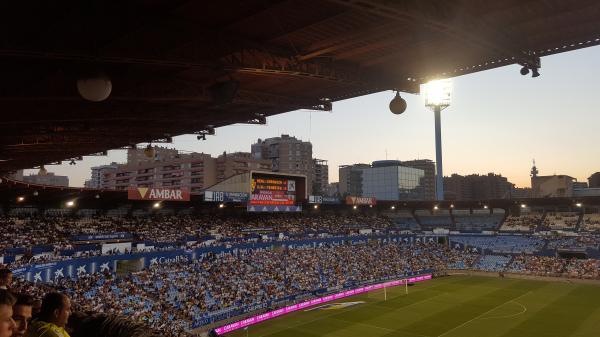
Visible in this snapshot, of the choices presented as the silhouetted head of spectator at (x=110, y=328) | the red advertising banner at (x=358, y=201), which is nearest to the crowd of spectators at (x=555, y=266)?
the red advertising banner at (x=358, y=201)

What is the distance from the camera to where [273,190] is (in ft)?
187

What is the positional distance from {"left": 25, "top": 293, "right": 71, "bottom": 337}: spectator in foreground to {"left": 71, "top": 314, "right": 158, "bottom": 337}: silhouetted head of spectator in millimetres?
273

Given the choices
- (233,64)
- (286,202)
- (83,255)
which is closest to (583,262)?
(286,202)

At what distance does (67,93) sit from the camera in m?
10.2

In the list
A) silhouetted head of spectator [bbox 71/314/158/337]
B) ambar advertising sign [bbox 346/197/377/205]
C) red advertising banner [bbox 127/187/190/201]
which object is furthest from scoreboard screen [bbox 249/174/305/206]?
silhouetted head of spectator [bbox 71/314/158/337]

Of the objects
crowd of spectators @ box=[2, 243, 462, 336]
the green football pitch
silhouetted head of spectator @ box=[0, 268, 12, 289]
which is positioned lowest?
the green football pitch

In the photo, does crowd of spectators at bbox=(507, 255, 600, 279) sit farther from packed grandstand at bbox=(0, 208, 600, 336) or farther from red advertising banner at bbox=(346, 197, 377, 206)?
red advertising banner at bbox=(346, 197, 377, 206)

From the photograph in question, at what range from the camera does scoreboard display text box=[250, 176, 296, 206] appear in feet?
180

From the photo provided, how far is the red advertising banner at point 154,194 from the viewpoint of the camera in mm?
45391

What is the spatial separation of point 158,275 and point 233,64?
122 ft

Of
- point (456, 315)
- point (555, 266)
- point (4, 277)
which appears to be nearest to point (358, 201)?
point (555, 266)

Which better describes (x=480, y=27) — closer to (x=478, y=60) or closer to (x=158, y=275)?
(x=478, y=60)

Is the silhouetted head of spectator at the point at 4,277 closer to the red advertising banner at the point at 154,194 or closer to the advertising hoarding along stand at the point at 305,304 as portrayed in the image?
the advertising hoarding along stand at the point at 305,304

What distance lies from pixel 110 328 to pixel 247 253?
49.7m
